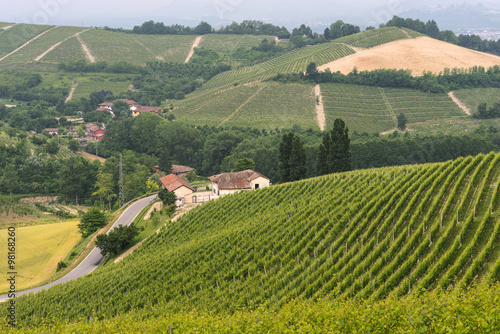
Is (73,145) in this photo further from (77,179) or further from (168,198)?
(168,198)

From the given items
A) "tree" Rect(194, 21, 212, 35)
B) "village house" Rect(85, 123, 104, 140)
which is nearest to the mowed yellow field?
"village house" Rect(85, 123, 104, 140)

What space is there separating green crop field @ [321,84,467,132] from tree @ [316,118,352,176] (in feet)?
134

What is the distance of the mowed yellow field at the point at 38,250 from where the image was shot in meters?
40.0

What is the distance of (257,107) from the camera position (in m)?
104

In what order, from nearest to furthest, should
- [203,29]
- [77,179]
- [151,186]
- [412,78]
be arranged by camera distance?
[151,186], [77,179], [412,78], [203,29]

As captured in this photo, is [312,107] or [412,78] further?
[412,78]

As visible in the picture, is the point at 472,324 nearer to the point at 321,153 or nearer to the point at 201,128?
the point at 321,153

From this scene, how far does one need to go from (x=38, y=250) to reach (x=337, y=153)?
2914cm

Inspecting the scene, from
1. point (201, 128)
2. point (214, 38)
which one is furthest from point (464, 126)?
point (214, 38)

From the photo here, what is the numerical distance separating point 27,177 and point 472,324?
68682mm

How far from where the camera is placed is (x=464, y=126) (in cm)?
8975

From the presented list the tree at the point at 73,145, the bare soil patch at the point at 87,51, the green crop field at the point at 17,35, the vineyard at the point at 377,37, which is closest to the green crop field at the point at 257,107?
the tree at the point at 73,145

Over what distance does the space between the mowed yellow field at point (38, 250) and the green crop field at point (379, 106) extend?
184ft

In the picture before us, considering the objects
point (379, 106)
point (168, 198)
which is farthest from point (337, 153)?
point (379, 106)
